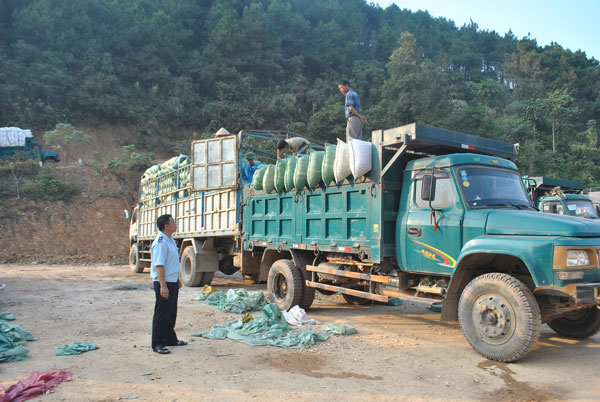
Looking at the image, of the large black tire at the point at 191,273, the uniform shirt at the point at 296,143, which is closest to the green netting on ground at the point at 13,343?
the large black tire at the point at 191,273

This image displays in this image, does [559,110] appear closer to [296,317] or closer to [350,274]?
[350,274]

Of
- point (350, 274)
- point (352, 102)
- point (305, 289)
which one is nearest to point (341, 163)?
point (350, 274)

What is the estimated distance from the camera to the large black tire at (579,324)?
5402mm

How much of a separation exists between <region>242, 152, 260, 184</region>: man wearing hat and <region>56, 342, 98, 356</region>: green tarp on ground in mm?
4646

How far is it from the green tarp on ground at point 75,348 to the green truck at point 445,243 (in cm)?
315

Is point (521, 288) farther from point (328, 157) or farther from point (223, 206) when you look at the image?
point (223, 206)

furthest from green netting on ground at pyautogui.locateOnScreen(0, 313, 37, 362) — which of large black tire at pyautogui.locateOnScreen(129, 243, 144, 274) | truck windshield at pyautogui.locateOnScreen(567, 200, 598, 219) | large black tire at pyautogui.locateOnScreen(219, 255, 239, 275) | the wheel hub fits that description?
truck windshield at pyautogui.locateOnScreen(567, 200, 598, 219)

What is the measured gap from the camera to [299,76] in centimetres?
4809

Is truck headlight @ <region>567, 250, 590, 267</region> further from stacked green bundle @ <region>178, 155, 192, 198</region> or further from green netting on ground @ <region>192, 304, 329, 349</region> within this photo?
stacked green bundle @ <region>178, 155, 192, 198</region>

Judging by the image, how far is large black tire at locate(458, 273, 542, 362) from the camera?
4219 mm

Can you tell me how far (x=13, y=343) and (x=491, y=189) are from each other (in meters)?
5.90

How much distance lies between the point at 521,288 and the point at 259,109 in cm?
3960

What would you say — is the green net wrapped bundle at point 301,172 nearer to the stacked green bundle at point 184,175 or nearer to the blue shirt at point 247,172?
the blue shirt at point 247,172

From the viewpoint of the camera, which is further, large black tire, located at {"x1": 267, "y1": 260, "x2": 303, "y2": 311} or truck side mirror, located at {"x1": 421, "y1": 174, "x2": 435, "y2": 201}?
large black tire, located at {"x1": 267, "y1": 260, "x2": 303, "y2": 311}
